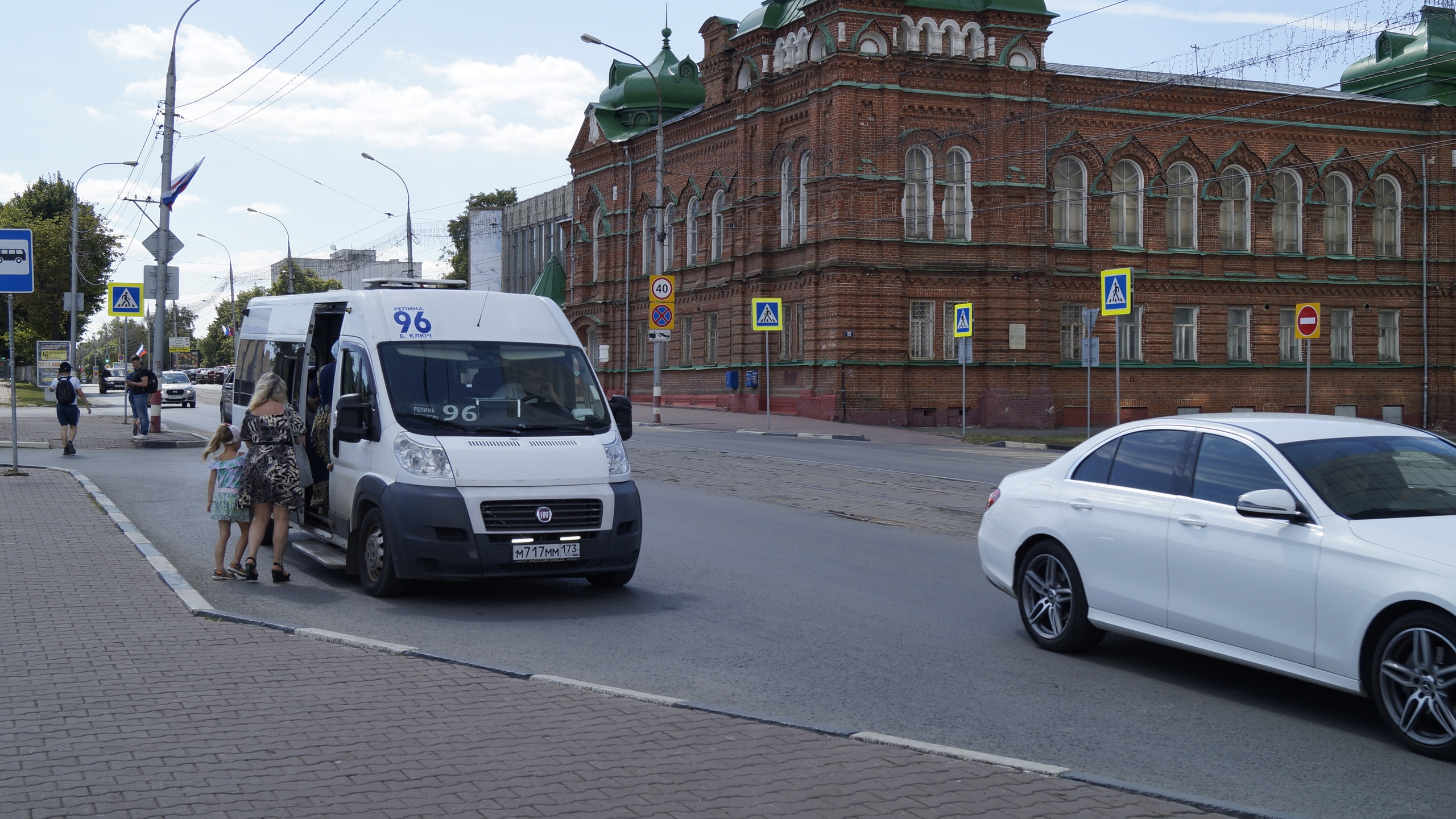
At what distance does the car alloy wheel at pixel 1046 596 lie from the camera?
8.15 m

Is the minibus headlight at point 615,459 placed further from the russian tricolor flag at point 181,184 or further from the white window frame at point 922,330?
the white window frame at point 922,330

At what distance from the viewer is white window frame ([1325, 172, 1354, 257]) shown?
153 feet

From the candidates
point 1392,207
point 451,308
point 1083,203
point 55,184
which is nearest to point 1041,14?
point 1083,203

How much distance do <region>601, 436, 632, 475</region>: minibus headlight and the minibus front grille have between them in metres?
0.35

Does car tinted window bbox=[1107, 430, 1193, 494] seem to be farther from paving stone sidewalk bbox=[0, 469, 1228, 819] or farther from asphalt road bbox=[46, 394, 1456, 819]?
paving stone sidewalk bbox=[0, 469, 1228, 819]

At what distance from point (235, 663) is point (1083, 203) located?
39330mm

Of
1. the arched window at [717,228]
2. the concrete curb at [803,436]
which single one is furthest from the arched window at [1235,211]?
the concrete curb at [803,436]

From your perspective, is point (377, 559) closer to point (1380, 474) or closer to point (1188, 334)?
point (1380, 474)

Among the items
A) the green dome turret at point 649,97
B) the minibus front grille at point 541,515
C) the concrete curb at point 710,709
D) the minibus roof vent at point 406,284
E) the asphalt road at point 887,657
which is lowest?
the asphalt road at point 887,657

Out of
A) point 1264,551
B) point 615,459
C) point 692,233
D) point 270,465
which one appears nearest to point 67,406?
point 270,465

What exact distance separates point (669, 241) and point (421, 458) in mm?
42513

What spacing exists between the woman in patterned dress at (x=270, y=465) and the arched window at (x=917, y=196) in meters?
31.5

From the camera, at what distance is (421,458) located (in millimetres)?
9719

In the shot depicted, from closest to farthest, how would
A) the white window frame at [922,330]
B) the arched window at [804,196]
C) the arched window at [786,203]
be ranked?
the white window frame at [922,330] < the arched window at [804,196] < the arched window at [786,203]
